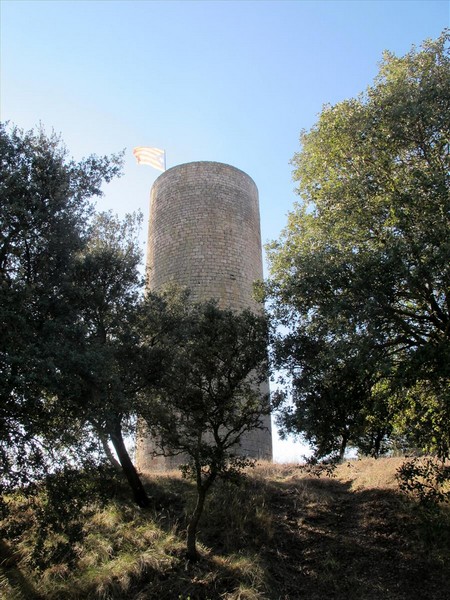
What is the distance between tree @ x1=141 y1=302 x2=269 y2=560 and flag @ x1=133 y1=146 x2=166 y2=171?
1648cm

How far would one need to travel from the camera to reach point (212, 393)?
9.05 meters

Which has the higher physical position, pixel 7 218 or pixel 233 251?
pixel 233 251

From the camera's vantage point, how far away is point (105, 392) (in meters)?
8.46

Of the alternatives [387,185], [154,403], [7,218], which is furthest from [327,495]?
[7,218]

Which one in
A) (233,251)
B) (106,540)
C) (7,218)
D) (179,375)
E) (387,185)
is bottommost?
(106,540)

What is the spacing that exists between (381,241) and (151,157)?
18014mm

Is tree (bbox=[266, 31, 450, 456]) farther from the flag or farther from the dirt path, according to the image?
the flag

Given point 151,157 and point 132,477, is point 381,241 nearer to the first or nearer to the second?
point 132,477

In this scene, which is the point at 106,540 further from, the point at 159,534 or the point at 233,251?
the point at 233,251

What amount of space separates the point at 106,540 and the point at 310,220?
6969 mm

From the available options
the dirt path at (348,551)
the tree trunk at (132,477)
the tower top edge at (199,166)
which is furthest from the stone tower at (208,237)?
the dirt path at (348,551)

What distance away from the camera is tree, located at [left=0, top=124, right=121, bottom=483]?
24.5 ft

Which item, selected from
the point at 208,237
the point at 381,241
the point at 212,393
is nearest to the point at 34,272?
the point at 212,393

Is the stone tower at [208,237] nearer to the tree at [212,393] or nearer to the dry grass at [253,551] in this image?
the dry grass at [253,551]
